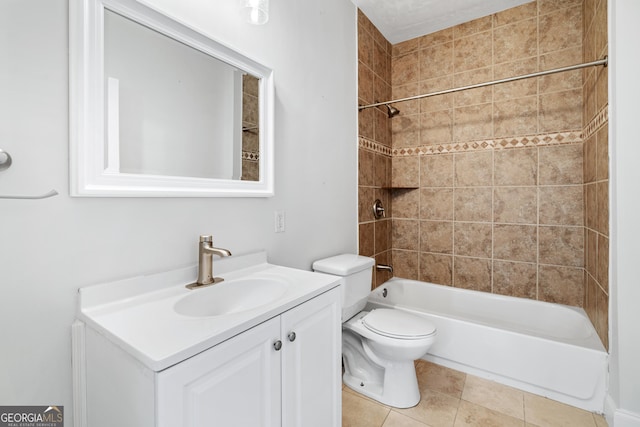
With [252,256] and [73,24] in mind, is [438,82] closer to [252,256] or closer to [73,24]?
[252,256]

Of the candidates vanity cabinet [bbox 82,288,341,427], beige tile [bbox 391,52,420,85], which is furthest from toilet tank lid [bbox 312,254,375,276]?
beige tile [bbox 391,52,420,85]

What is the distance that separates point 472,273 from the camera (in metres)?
2.46

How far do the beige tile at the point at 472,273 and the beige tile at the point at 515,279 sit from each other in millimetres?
57

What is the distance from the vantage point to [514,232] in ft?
7.51

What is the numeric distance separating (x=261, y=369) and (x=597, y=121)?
7.20 ft

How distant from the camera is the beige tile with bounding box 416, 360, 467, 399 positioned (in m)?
1.73

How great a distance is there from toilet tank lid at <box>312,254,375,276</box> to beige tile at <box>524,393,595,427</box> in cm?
112

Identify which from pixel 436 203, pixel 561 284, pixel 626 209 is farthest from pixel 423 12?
pixel 561 284

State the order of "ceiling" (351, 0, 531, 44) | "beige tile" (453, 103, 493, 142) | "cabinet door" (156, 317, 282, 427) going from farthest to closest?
"beige tile" (453, 103, 493, 142) → "ceiling" (351, 0, 531, 44) → "cabinet door" (156, 317, 282, 427)

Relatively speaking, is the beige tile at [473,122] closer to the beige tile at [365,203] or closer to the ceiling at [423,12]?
the ceiling at [423,12]

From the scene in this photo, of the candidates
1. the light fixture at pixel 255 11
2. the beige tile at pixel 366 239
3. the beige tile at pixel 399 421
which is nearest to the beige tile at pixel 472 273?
the beige tile at pixel 366 239

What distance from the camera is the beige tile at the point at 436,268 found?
8.38ft

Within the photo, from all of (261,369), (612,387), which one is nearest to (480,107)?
(612,387)

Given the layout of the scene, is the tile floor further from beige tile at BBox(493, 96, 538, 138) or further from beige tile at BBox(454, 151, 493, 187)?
beige tile at BBox(493, 96, 538, 138)
